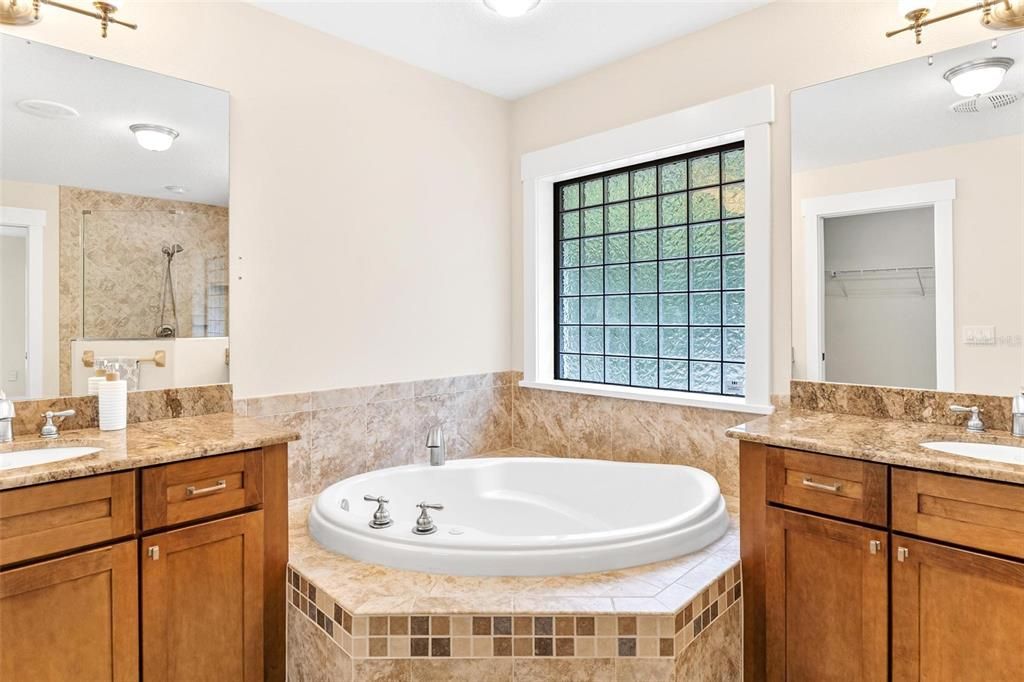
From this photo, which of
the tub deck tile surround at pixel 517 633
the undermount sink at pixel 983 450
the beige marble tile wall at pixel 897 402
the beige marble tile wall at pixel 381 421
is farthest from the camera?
the beige marble tile wall at pixel 381 421

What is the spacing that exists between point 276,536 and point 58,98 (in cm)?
166

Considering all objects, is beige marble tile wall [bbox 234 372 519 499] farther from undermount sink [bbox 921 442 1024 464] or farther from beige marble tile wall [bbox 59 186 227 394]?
undermount sink [bbox 921 442 1024 464]

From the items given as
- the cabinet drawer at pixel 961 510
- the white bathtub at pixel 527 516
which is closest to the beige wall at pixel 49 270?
the white bathtub at pixel 527 516

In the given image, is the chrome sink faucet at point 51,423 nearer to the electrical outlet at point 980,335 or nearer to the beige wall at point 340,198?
the beige wall at point 340,198

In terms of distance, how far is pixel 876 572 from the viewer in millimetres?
1622

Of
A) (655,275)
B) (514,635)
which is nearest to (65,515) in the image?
(514,635)

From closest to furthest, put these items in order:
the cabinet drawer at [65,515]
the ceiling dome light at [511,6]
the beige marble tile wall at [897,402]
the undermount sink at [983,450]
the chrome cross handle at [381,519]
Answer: the cabinet drawer at [65,515], the undermount sink at [983,450], the beige marble tile wall at [897,402], the chrome cross handle at [381,519], the ceiling dome light at [511,6]

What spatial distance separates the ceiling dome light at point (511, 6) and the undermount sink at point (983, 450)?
2.09 meters

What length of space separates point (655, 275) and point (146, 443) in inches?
92.9

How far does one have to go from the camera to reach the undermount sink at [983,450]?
5.42ft

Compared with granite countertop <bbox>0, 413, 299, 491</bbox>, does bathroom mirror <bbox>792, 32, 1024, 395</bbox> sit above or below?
above

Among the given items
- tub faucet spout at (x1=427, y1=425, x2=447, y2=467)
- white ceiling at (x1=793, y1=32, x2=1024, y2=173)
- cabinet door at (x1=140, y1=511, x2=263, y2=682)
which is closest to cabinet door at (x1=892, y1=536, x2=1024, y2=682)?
white ceiling at (x1=793, y1=32, x2=1024, y2=173)

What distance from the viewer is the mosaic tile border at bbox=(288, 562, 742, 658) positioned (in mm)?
1542

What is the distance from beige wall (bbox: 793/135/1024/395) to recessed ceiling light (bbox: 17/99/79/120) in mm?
2916
